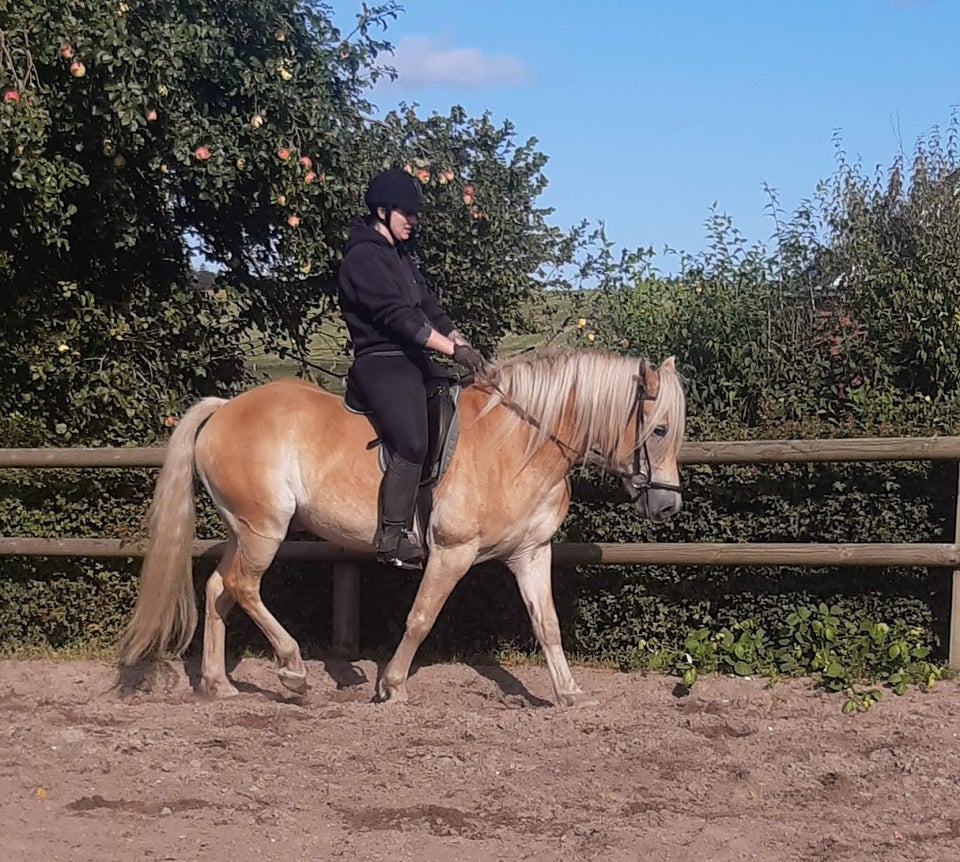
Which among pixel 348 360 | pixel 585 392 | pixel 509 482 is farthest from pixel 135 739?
pixel 348 360

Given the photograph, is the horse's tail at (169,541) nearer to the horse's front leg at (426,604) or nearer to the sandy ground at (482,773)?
the sandy ground at (482,773)

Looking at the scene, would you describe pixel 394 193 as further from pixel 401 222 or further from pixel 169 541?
pixel 169 541

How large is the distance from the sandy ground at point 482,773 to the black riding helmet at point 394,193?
255 cm

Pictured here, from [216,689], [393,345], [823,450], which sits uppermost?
[393,345]

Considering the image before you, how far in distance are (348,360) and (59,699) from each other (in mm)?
4089

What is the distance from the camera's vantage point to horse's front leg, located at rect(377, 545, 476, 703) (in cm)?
597

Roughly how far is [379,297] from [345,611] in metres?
2.30

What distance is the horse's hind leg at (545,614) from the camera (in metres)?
6.13

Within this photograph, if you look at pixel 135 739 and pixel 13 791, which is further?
pixel 135 739

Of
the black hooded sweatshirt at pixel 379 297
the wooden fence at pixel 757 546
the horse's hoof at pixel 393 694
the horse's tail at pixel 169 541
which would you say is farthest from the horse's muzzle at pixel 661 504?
the horse's tail at pixel 169 541

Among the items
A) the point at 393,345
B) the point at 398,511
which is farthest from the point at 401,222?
the point at 398,511

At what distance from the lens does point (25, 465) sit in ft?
23.9

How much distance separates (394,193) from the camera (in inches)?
231

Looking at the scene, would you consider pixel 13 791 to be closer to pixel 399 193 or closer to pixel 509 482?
pixel 509 482
